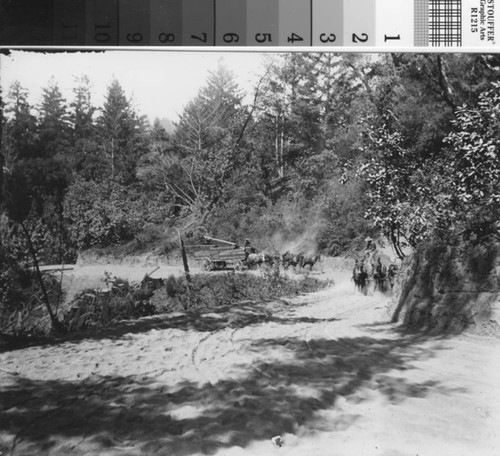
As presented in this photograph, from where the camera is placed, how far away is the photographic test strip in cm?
284

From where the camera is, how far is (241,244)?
4289 millimetres

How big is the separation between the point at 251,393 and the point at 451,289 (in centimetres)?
267

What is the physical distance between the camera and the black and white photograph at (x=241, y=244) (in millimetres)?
2779

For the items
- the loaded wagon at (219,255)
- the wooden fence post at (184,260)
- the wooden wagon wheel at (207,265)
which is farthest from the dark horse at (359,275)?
the wooden fence post at (184,260)

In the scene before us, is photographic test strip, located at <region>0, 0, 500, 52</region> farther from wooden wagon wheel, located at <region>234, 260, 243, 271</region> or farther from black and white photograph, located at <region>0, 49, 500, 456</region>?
wooden wagon wheel, located at <region>234, 260, 243, 271</region>

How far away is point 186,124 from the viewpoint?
3.70 m

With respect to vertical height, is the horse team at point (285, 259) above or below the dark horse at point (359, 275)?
above

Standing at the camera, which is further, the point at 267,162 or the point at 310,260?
the point at 310,260

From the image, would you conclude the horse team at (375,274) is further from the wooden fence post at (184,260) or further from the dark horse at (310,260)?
the wooden fence post at (184,260)

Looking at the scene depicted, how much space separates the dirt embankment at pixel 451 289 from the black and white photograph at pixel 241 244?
2 cm

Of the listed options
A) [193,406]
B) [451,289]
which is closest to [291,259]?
[451,289]

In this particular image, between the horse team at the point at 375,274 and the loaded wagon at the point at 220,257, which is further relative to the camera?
the horse team at the point at 375,274

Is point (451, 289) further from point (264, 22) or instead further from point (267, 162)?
point (264, 22)

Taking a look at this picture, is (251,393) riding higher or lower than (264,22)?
lower
